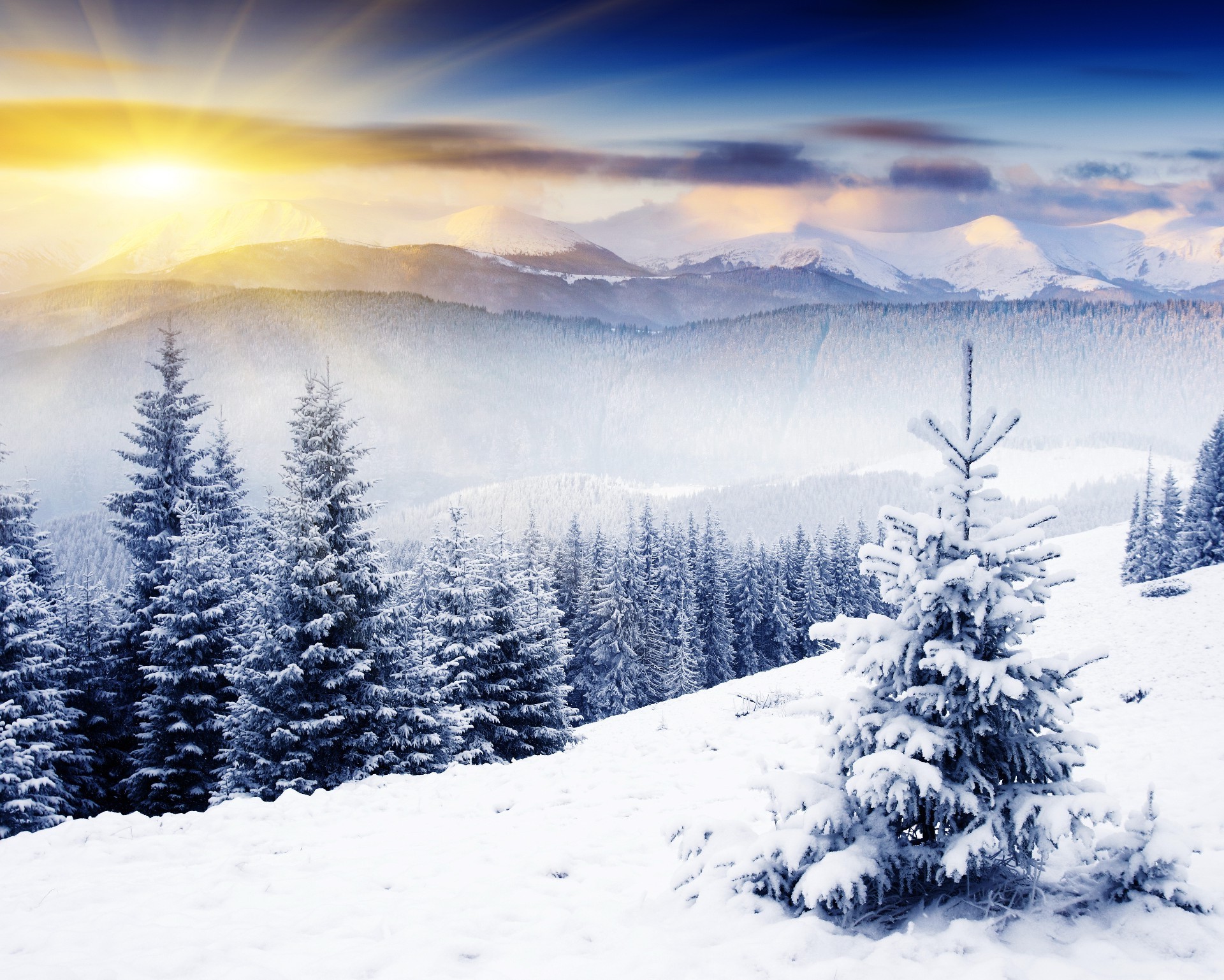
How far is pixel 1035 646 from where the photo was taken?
Answer: 22.3 m

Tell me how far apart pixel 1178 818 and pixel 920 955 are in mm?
4336

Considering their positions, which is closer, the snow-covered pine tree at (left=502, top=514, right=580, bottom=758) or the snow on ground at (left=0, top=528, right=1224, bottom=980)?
the snow on ground at (left=0, top=528, right=1224, bottom=980)

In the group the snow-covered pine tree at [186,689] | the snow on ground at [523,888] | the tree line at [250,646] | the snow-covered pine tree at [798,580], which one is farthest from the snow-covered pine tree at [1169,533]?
the snow-covered pine tree at [186,689]

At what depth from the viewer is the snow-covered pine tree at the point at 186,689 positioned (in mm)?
17609

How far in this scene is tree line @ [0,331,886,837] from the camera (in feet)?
48.2

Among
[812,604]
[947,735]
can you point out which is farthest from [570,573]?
[947,735]

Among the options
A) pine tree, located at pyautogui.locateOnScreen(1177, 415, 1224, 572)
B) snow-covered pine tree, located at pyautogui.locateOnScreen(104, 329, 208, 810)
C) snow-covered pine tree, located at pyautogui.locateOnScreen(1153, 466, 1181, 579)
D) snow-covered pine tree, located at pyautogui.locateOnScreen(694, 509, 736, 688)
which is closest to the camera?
snow-covered pine tree, located at pyautogui.locateOnScreen(104, 329, 208, 810)

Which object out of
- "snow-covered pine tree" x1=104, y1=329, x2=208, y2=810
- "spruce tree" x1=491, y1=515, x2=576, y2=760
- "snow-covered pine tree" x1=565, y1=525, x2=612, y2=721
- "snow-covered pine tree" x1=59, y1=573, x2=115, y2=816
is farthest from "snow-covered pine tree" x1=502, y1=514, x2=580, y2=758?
"snow-covered pine tree" x1=565, y1=525, x2=612, y2=721

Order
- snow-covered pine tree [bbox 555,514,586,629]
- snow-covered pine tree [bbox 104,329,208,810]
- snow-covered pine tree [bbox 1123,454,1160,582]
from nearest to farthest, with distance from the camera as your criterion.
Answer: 1. snow-covered pine tree [bbox 104,329,208,810]
2. snow-covered pine tree [bbox 1123,454,1160,582]
3. snow-covered pine tree [bbox 555,514,586,629]

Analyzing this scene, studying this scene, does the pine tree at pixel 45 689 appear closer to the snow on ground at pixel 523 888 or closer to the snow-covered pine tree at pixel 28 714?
the snow-covered pine tree at pixel 28 714

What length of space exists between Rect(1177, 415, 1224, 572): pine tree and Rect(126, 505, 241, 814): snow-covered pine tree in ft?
143

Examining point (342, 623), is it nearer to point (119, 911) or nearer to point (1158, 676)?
point (119, 911)

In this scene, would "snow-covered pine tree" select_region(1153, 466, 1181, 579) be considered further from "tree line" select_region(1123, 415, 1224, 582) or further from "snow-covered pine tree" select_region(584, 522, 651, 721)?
"snow-covered pine tree" select_region(584, 522, 651, 721)

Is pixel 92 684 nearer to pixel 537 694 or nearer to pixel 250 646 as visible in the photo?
pixel 250 646
